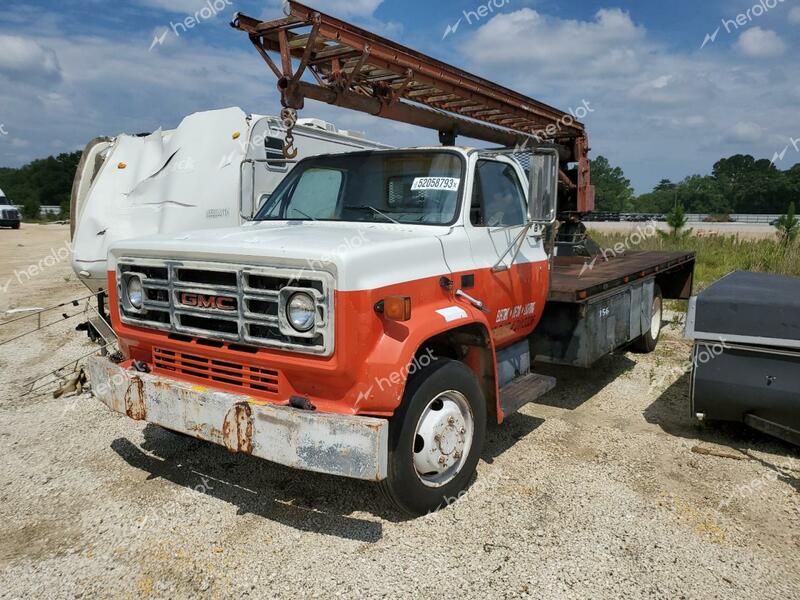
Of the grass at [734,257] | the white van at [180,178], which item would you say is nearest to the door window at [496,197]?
the white van at [180,178]

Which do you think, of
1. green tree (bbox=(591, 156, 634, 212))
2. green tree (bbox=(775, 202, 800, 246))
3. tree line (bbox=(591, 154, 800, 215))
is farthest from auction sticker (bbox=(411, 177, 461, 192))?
green tree (bbox=(591, 156, 634, 212))

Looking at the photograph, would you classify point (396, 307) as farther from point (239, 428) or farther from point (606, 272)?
point (606, 272)

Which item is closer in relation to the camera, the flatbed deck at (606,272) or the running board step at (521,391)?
the running board step at (521,391)

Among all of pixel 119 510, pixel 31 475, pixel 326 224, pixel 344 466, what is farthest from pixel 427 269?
pixel 31 475

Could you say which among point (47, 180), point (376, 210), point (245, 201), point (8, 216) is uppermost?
point (47, 180)

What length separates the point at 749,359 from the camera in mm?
4656

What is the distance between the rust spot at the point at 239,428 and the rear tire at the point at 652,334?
560 centimetres

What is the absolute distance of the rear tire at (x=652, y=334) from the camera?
7.60 m

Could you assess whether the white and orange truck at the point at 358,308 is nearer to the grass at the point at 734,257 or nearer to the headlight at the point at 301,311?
the headlight at the point at 301,311

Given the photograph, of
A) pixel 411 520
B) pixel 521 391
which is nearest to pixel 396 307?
pixel 411 520

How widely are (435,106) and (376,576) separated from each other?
4932 mm

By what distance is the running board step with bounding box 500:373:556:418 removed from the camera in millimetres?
4186

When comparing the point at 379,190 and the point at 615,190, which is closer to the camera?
the point at 379,190

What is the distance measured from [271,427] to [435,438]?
3.30 ft
